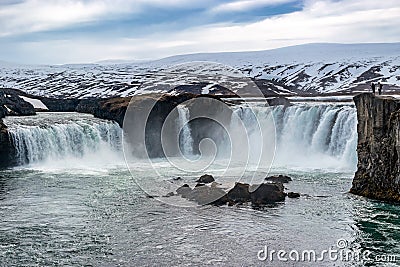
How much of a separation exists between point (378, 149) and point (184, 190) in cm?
974

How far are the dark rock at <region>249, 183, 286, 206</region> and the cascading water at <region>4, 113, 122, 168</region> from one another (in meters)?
18.1

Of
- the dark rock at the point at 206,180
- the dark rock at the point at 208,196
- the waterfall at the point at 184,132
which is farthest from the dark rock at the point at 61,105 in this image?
the dark rock at the point at 208,196

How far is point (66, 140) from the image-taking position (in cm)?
4044

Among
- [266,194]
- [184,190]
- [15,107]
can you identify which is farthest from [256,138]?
[15,107]

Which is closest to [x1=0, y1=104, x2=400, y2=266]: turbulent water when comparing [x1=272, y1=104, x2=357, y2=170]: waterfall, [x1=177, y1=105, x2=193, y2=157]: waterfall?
[x1=272, y1=104, x2=357, y2=170]: waterfall

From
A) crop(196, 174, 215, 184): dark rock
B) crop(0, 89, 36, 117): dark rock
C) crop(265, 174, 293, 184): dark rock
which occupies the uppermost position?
crop(0, 89, 36, 117): dark rock

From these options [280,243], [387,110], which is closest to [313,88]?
[387,110]

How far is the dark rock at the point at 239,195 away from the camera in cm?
2550

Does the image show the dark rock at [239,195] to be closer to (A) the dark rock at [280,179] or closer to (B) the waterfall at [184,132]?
(A) the dark rock at [280,179]

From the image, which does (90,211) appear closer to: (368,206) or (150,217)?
(150,217)

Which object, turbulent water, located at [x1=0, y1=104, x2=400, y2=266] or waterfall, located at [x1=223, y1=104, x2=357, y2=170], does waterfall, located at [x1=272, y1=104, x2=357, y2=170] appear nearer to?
waterfall, located at [x1=223, y1=104, x2=357, y2=170]

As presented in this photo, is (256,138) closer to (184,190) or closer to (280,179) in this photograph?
(280,179)

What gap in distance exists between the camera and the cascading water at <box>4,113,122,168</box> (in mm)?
38344

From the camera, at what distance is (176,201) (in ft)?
84.5
